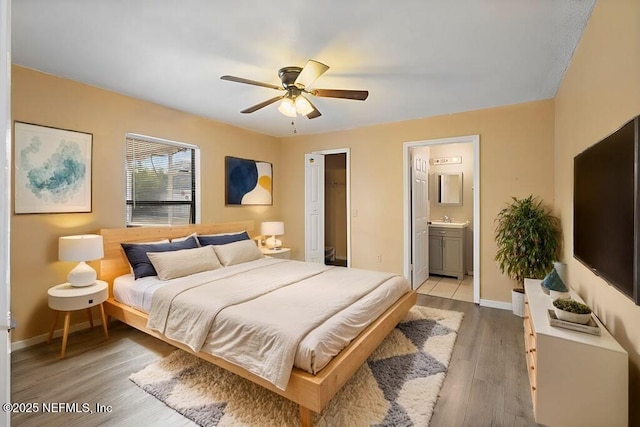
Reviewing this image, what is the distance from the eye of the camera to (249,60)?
8.11ft

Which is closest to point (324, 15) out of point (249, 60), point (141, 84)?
point (249, 60)

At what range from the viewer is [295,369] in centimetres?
172

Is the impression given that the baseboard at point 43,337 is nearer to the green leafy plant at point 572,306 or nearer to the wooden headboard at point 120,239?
the wooden headboard at point 120,239

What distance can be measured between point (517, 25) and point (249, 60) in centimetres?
200

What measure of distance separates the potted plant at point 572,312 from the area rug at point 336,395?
0.92 m

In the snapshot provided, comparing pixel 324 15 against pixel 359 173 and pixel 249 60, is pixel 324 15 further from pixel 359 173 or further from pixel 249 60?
pixel 359 173

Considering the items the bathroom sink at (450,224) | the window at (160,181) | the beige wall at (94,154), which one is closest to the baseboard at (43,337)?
the beige wall at (94,154)

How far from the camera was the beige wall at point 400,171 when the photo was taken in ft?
11.3

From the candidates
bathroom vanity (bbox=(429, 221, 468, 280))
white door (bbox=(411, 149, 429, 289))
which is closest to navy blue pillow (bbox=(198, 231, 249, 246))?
white door (bbox=(411, 149, 429, 289))

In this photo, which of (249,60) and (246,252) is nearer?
(249,60)

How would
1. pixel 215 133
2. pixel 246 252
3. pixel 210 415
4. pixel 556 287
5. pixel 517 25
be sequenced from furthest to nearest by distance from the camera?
1. pixel 215 133
2. pixel 246 252
3. pixel 556 287
4. pixel 517 25
5. pixel 210 415

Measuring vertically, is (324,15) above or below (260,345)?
above

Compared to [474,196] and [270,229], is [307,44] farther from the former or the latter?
[270,229]

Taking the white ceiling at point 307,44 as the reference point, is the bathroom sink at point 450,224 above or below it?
below
